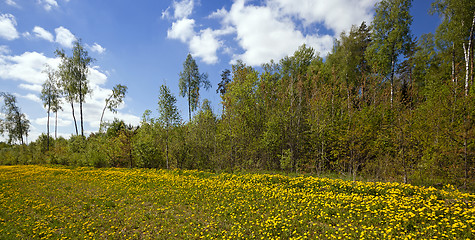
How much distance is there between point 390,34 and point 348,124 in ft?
32.8

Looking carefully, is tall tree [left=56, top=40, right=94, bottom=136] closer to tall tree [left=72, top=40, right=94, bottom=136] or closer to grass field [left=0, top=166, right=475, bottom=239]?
tall tree [left=72, top=40, right=94, bottom=136]

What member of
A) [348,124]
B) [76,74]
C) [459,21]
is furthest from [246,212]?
[76,74]

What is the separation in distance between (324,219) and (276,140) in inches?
400

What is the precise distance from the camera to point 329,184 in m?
9.85

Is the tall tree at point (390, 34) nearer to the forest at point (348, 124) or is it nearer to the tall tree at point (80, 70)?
the forest at point (348, 124)

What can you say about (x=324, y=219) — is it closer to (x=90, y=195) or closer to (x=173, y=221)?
(x=173, y=221)

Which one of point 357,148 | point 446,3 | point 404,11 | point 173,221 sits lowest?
point 173,221

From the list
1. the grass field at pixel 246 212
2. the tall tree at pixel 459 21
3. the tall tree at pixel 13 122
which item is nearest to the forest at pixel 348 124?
the tall tree at pixel 459 21

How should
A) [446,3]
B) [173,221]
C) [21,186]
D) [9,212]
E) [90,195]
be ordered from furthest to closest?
[446,3] < [21,186] < [90,195] < [9,212] < [173,221]

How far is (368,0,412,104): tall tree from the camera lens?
1844 cm

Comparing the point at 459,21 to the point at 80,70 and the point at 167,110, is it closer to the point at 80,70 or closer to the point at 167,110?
the point at 167,110

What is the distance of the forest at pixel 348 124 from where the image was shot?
35.9ft

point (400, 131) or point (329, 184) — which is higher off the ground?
point (400, 131)

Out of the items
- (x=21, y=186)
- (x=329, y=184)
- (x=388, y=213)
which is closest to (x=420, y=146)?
(x=329, y=184)
